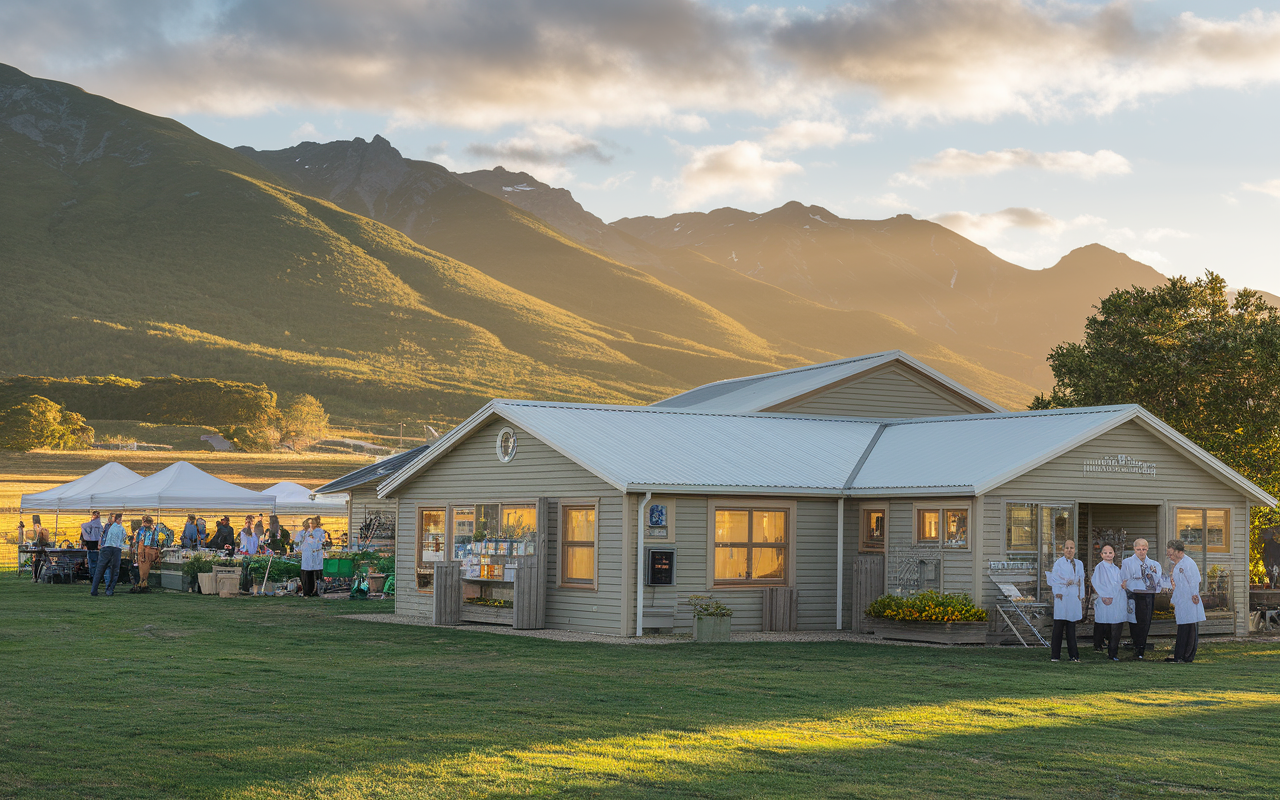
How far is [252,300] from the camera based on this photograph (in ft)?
352

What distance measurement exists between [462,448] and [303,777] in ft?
47.1

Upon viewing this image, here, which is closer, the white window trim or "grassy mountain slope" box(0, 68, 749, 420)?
the white window trim

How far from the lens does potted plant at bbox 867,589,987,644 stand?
1814 cm

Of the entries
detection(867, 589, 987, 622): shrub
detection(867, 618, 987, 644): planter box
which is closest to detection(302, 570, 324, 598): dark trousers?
detection(867, 589, 987, 622): shrub

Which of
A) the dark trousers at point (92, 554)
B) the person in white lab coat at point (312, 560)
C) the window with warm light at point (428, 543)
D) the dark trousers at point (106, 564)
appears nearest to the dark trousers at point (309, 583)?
the person in white lab coat at point (312, 560)

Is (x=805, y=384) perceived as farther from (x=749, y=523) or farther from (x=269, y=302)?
(x=269, y=302)

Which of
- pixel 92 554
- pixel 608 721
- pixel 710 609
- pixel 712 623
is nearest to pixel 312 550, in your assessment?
pixel 92 554

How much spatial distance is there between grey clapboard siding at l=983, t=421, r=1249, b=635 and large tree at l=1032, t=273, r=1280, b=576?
4.73 metres

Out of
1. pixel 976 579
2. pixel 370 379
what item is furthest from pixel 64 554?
pixel 370 379

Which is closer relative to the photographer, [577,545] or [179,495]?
[577,545]

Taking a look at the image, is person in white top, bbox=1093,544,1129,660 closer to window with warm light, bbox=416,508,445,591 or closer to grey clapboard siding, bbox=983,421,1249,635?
grey clapboard siding, bbox=983,421,1249,635

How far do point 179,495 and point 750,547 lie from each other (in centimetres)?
1580

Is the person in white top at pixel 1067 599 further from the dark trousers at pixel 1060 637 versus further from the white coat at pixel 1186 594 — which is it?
the white coat at pixel 1186 594

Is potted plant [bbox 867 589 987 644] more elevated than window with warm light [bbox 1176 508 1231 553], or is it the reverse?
window with warm light [bbox 1176 508 1231 553]
